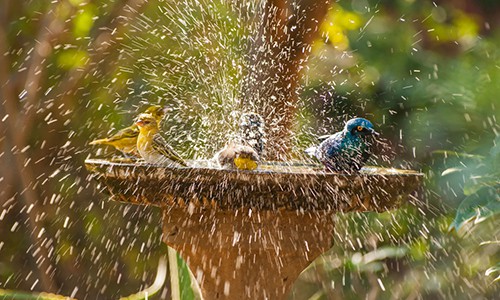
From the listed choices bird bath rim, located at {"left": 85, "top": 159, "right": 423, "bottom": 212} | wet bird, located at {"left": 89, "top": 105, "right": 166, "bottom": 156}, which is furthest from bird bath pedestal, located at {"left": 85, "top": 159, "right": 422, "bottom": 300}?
wet bird, located at {"left": 89, "top": 105, "right": 166, "bottom": 156}

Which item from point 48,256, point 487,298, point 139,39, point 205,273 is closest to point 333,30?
point 139,39

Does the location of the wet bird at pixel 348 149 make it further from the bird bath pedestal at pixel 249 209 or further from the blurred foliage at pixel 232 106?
the blurred foliage at pixel 232 106

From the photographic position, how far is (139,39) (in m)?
4.83

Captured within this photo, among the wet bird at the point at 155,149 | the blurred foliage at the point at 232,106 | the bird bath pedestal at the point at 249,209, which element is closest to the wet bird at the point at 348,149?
the bird bath pedestal at the point at 249,209

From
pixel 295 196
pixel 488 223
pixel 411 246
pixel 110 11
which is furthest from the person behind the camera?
pixel 411 246

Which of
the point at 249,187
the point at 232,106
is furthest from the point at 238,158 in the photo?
the point at 232,106

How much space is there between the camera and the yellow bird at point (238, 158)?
201cm

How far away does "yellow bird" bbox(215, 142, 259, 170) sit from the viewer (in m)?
2.01

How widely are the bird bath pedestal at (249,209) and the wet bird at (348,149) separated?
4cm

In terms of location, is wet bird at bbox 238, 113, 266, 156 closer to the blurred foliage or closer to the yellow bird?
the yellow bird

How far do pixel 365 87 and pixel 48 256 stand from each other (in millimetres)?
2064

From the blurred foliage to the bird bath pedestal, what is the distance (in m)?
1.56

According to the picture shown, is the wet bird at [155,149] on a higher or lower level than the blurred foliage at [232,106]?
higher

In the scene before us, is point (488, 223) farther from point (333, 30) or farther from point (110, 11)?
point (110, 11)
